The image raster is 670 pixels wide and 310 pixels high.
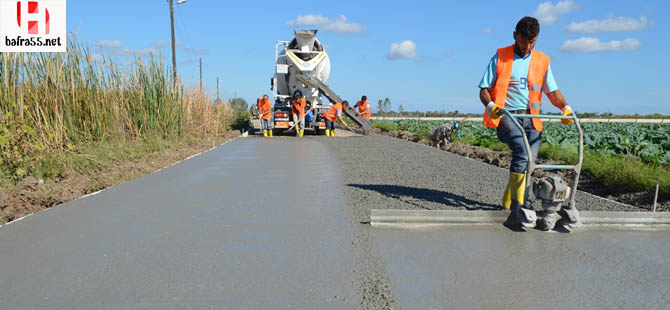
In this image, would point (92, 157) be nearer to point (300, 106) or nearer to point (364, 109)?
point (300, 106)

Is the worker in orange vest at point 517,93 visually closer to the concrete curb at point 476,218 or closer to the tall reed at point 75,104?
the concrete curb at point 476,218

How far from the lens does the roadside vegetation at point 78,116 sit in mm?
7940

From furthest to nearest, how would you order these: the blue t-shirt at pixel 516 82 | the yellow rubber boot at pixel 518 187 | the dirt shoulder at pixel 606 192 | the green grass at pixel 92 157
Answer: the green grass at pixel 92 157 → the dirt shoulder at pixel 606 192 → the blue t-shirt at pixel 516 82 → the yellow rubber boot at pixel 518 187

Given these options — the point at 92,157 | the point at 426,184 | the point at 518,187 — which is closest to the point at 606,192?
the point at 426,184

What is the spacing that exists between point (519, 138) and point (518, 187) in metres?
0.49

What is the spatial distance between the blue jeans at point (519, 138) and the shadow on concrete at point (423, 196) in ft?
2.96

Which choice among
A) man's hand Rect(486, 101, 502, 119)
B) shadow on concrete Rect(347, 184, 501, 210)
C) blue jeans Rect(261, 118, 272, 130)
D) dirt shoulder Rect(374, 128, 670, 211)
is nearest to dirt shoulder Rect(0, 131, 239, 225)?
shadow on concrete Rect(347, 184, 501, 210)

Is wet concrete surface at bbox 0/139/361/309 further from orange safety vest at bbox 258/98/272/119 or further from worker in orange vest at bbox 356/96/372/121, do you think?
worker in orange vest at bbox 356/96/372/121

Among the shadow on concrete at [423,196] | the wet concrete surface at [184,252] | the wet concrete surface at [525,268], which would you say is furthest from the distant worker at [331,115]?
the wet concrete surface at [525,268]

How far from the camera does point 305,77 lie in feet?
72.4

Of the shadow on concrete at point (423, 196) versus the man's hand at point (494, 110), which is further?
the shadow on concrete at point (423, 196)

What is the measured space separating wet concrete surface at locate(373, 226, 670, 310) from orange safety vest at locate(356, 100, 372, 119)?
1984 centimetres

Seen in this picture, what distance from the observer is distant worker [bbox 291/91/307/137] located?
21.2 meters

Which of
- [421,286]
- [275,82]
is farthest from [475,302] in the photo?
[275,82]
